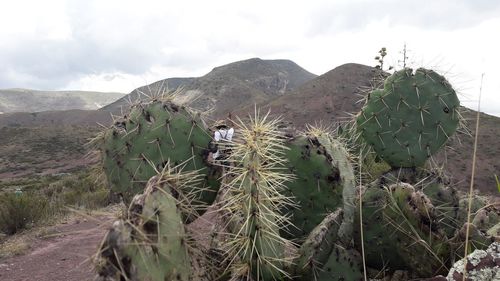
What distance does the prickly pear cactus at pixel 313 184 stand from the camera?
346cm

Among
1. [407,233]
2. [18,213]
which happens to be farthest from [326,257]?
[18,213]

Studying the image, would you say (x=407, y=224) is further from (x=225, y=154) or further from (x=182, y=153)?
(x=182, y=153)

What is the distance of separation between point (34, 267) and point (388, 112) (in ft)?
21.6

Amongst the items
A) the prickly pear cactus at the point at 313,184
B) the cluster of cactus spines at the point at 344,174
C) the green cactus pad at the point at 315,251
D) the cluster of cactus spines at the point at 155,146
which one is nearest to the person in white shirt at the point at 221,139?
the cluster of cactus spines at the point at 155,146

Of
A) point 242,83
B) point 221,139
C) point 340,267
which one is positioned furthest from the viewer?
point 242,83

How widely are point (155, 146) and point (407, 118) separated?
7.66 ft

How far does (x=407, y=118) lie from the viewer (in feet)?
14.7

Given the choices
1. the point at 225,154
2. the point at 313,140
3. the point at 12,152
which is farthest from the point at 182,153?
the point at 12,152

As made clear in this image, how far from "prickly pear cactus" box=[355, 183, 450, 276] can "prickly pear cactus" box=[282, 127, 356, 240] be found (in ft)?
0.70

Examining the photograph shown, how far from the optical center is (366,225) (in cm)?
347

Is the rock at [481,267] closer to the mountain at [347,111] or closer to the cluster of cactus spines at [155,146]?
the cluster of cactus spines at [155,146]

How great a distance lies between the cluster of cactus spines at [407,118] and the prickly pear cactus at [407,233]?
3.64ft

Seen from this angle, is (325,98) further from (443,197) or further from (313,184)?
→ (313,184)

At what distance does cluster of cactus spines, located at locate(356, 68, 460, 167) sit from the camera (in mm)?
4445
